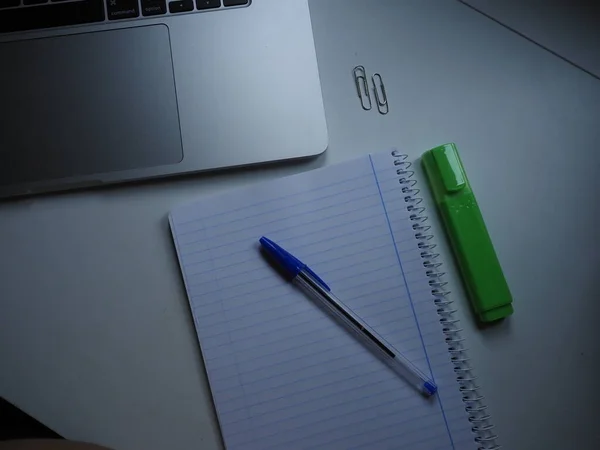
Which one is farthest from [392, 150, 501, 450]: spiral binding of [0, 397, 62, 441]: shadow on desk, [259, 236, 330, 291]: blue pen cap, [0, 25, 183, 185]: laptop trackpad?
[0, 397, 62, 441]: shadow on desk

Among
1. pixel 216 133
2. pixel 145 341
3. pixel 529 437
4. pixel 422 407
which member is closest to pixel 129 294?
pixel 145 341

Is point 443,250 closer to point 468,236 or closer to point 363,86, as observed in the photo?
point 468,236

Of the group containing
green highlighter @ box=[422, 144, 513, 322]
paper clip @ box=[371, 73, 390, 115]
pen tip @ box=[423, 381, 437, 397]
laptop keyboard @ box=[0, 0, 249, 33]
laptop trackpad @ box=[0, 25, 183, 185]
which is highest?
laptop keyboard @ box=[0, 0, 249, 33]

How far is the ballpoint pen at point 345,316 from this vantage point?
538 millimetres

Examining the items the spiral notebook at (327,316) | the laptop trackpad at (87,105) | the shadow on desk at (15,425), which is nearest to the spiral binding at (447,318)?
the spiral notebook at (327,316)

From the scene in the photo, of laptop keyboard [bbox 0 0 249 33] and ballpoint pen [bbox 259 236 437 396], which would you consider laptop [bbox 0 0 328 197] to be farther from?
ballpoint pen [bbox 259 236 437 396]

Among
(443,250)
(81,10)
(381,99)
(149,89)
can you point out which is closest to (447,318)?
(443,250)

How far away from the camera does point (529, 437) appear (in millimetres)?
538

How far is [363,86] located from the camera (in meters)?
0.61

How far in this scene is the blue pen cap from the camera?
0.55 m

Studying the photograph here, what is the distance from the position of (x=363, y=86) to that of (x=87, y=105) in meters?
0.28

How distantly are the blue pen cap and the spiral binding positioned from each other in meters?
0.10

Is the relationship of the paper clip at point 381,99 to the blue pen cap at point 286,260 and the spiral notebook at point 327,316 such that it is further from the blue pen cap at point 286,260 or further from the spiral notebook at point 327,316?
the blue pen cap at point 286,260

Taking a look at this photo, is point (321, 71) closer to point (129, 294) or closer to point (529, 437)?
point (129, 294)
